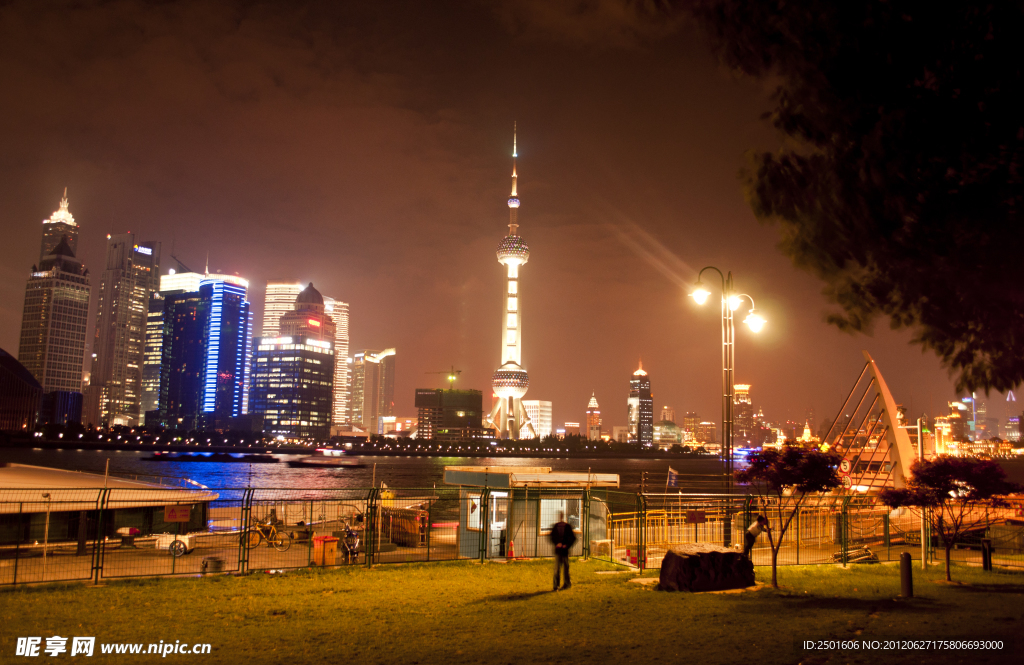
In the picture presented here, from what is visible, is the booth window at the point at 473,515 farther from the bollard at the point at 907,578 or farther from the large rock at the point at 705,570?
the bollard at the point at 907,578

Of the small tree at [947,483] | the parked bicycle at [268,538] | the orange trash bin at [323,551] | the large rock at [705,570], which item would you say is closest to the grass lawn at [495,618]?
the large rock at [705,570]

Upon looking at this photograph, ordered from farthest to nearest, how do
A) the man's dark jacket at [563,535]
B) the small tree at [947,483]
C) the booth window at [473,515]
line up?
the booth window at [473,515], the small tree at [947,483], the man's dark jacket at [563,535]

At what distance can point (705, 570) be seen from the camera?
14.9 m

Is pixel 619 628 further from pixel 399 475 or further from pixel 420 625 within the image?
pixel 399 475

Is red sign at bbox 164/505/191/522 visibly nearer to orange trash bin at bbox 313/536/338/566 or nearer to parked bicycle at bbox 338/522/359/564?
orange trash bin at bbox 313/536/338/566

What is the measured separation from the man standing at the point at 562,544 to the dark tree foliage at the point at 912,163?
24.7 feet

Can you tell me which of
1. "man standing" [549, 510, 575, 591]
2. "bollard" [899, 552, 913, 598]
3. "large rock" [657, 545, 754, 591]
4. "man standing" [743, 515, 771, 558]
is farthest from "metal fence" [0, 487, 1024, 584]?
"man standing" [549, 510, 575, 591]

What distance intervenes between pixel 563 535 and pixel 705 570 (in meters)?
3.18

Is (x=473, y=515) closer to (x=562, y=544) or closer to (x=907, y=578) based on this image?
(x=562, y=544)

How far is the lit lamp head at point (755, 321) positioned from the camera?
715 inches

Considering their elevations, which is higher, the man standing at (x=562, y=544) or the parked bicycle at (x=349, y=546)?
the man standing at (x=562, y=544)

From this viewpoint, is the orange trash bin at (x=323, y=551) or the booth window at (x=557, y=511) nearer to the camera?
the orange trash bin at (x=323, y=551)

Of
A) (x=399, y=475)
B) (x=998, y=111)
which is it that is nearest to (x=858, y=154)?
(x=998, y=111)

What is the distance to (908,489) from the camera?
58.3 feet
